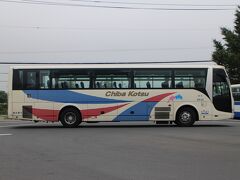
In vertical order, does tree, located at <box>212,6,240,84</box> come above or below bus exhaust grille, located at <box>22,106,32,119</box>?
above

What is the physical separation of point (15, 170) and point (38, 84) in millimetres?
14191

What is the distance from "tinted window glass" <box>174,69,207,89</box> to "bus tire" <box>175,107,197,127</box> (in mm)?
1155

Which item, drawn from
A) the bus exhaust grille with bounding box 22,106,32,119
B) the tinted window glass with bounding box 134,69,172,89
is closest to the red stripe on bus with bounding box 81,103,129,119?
the tinted window glass with bounding box 134,69,172,89

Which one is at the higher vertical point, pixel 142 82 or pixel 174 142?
pixel 142 82

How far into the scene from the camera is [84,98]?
24.3 metres

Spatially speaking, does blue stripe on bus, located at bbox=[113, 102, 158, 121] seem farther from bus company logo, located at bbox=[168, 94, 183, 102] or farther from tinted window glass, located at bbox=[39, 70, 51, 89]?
tinted window glass, located at bbox=[39, 70, 51, 89]

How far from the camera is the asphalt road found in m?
9.72

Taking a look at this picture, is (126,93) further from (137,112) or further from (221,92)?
(221,92)

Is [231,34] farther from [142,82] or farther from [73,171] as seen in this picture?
[73,171]

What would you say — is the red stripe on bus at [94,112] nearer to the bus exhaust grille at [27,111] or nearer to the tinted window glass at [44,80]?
the tinted window glass at [44,80]

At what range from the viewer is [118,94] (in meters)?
24.4

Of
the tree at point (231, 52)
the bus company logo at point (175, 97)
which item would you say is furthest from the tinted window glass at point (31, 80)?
the tree at point (231, 52)

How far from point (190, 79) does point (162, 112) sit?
2.12 m

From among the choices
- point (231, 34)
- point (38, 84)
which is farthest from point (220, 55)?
point (38, 84)
